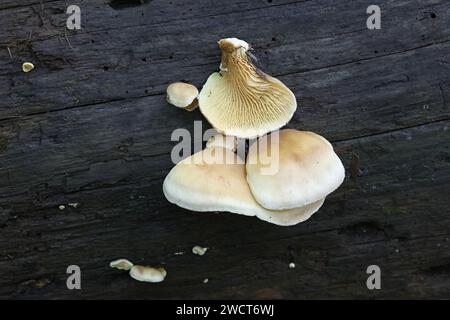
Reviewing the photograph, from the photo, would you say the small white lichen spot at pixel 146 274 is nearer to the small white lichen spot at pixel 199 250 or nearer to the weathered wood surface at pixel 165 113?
the weathered wood surface at pixel 165 113

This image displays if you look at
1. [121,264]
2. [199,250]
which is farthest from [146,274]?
[199,250]

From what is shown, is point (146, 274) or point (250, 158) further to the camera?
point (146, 274)

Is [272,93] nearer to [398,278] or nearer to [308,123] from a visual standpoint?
[308,123]

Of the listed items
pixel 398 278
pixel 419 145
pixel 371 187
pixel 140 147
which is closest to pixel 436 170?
pixel 419 145

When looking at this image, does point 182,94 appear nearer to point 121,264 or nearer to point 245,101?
point 245,101

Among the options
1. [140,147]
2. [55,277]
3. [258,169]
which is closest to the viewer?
[258,169]

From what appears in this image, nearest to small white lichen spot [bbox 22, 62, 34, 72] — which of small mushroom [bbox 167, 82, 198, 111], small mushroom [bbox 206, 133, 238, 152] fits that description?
small mushroom [bbox 167, 82, 198, 111]

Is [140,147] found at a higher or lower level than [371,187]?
higher
